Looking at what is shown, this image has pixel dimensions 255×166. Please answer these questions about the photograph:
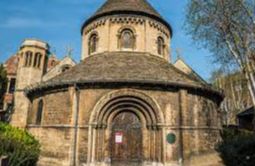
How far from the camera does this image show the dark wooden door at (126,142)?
14.7 meters

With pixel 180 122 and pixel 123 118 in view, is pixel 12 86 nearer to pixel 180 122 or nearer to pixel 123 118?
pixel 123 118

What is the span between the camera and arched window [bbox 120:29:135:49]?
67.4ft

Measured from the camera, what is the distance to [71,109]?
15109mm

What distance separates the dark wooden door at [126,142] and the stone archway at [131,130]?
0.08 meters

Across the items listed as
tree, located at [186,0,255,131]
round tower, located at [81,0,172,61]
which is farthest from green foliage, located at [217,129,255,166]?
round tower, located at [81,0,172,61]

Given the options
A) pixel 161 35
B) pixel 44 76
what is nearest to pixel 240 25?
pixel 161 35

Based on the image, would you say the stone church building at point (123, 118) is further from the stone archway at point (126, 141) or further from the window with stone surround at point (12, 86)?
the window with stone surround at point (12, 86)

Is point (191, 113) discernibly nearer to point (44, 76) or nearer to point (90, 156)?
point (90, 156)

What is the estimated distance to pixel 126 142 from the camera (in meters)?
15.0

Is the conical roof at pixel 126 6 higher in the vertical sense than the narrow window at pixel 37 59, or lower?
higher

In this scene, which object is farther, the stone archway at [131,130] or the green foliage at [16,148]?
the stone archway at [131,130]

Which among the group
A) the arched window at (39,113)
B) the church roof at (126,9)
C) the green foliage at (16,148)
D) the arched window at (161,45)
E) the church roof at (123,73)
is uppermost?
the church roof at (126,9)

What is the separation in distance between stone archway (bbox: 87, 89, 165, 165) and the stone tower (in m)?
9.94

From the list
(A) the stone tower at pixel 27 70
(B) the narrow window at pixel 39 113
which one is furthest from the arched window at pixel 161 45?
(A) the stone tower at pixel 27 70
